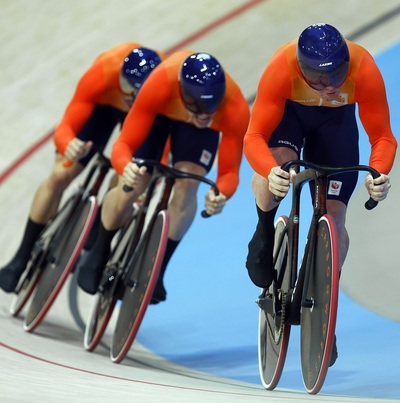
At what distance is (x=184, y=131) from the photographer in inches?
200

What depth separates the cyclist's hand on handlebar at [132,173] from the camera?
15.6ft

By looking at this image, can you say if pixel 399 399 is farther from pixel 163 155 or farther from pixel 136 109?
pixel 163 155

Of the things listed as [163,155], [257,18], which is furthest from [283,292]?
[257,18]

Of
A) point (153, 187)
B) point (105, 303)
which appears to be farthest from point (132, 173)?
point (105, 303)

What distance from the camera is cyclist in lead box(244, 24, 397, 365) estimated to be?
12.3 ft

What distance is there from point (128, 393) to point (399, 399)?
99cm

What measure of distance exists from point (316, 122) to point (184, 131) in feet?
3.69

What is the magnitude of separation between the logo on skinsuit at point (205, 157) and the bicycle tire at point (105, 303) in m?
0.51

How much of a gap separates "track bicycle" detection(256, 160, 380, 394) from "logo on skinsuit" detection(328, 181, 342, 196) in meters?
0.07

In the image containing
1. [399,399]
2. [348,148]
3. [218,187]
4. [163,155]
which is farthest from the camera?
[163,155]

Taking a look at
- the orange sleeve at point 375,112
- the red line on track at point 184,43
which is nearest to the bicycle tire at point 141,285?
the orange sleeve at point 375,112

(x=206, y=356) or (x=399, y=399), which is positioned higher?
(x=399, y=399)

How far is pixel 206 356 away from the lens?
5.39 m

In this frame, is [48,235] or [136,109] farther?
[48,235]
